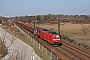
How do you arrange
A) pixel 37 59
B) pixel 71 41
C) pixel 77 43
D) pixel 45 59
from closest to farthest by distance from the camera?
pixel 37 59, pixel 45 59, pixel 77 43, pixel 71 41

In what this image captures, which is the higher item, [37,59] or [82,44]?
[37,59]

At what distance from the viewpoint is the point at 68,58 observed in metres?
26.4

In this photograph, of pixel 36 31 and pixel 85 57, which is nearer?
pixel 85 57

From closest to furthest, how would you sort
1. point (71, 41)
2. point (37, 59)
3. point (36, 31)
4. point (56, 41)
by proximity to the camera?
point (37, 59)
point (56, 41)
point (71, 41)
point (36, 31)

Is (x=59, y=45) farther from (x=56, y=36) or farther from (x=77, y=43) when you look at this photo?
(x=77, y=43)

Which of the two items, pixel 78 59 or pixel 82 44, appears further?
pixel 82 44

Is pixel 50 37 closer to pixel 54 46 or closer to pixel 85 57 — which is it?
pixel 54 46

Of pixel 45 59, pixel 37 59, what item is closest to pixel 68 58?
pixel 45 59

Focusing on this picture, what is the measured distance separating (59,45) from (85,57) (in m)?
11.9

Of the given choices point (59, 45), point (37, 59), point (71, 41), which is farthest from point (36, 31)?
point (37, 59)

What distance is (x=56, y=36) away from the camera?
3791 centimetres

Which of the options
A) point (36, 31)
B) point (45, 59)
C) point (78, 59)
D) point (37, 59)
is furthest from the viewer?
point (36, 31)

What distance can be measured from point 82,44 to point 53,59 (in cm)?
1546

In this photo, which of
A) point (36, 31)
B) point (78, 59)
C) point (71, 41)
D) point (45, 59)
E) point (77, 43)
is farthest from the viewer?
point (36, 31)
